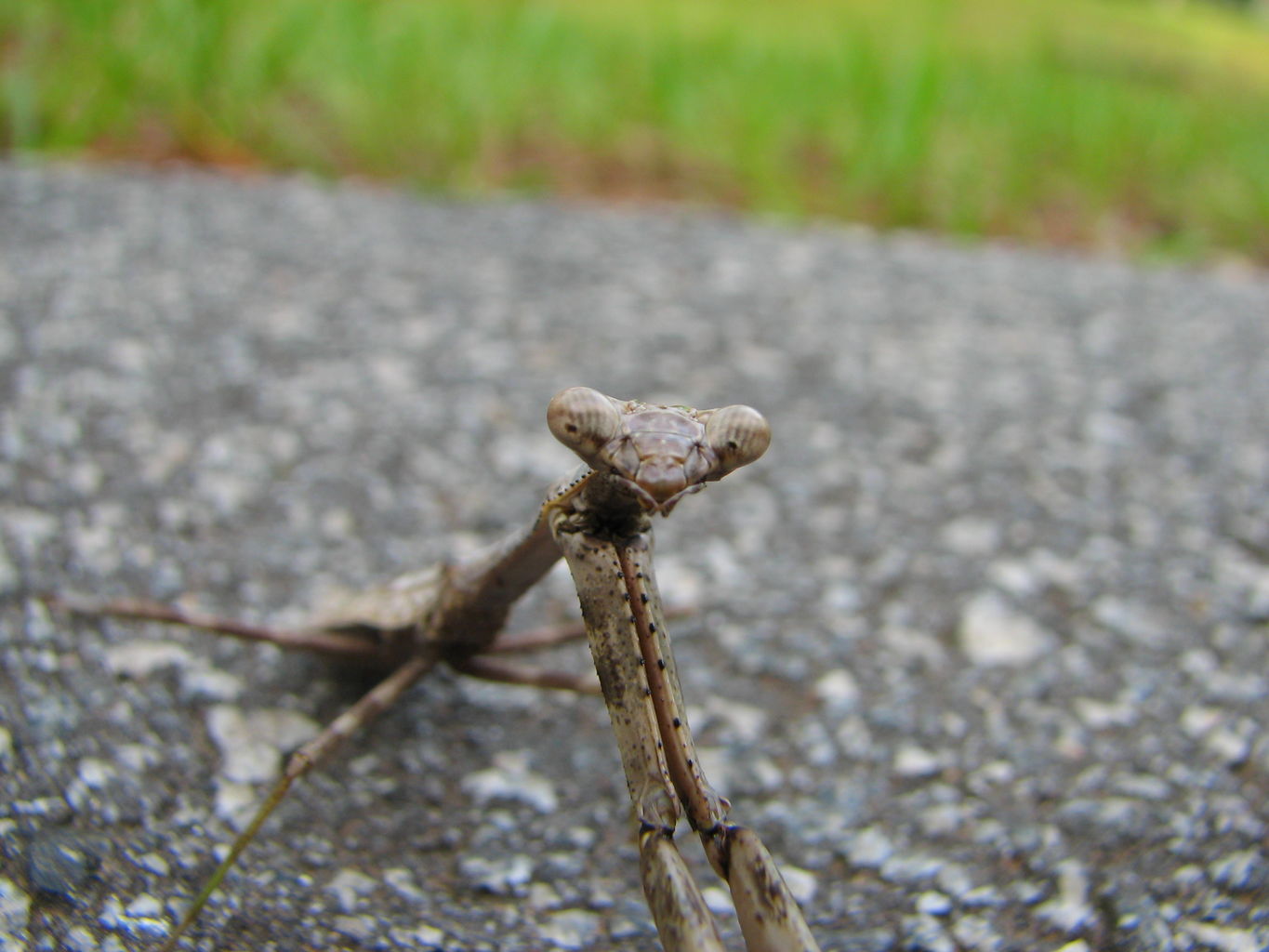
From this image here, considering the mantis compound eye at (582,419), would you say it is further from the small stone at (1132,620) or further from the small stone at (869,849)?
the small stone at (1132,620)

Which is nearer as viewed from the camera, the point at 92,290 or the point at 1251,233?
the point at 92,290

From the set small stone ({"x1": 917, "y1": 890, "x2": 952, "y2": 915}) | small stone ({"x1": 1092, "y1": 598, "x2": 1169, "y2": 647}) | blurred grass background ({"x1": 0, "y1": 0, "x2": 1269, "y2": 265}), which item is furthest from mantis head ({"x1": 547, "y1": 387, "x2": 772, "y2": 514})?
blurred grass background ({"x1": 0, "y1": 0, "x2": 1269, "y2": 265})

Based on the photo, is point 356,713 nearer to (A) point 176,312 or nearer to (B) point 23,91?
(A) point 176,312

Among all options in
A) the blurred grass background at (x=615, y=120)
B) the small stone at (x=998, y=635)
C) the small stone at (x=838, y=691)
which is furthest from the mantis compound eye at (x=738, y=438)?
the blurred grass background at (x=615, y=120)

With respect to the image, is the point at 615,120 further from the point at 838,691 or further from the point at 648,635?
the point at 648,635

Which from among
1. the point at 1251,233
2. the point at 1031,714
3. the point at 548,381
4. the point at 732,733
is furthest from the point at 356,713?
the point at 1251,233

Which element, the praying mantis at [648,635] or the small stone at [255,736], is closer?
the praying mantis at [648,635]
